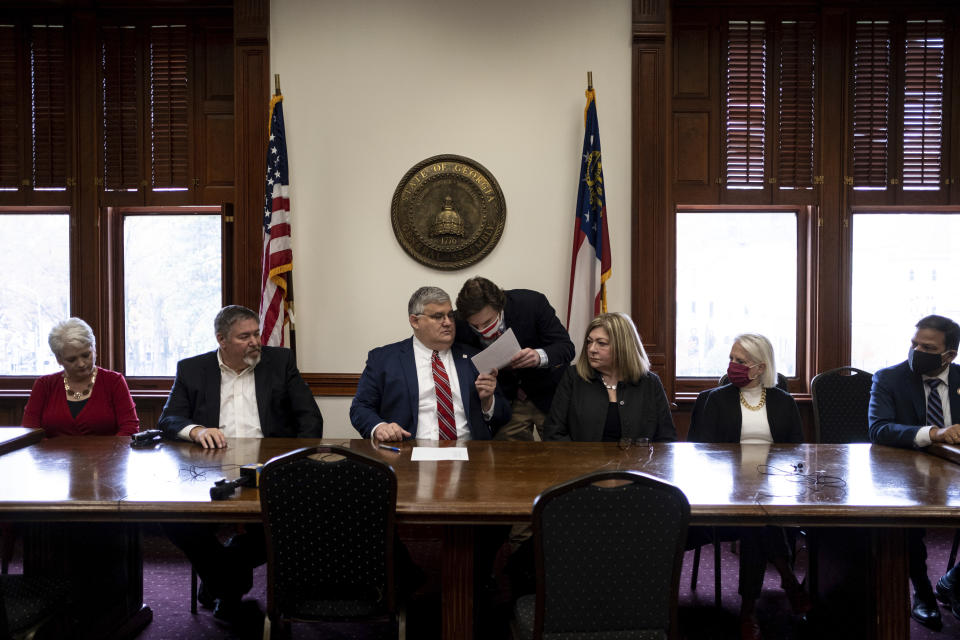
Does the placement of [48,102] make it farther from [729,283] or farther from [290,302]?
[729,283]

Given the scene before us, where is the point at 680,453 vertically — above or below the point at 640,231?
below

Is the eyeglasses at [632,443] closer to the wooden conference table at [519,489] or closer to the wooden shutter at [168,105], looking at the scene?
the wooden conference table at [519,489]

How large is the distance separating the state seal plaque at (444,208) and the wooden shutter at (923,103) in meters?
2.98

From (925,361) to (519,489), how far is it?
2.20 metres

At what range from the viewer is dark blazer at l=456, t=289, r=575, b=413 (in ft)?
13.3

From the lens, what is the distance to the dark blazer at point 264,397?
353 centimetres

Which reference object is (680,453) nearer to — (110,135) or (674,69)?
(674,69)

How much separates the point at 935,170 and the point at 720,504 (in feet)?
13.4

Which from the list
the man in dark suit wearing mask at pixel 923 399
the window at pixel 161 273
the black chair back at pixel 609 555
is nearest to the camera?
the black chair back at pixel 609 555

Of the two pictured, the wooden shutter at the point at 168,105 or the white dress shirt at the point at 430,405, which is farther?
the wooden shutter at the point at 168,105

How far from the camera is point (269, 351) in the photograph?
3.70m

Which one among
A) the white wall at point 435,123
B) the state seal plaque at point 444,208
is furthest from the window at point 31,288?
the state seal plaque at point 444,208

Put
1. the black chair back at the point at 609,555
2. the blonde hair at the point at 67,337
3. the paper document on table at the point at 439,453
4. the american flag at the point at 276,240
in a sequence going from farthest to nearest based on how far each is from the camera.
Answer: the american flag at the point at 276,240
the blonde hair at the point at 67,337
the paper document on table at the point at 439,453
the black chair back at the point at 609,555

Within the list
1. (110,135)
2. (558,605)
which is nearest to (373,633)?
(558,605)
